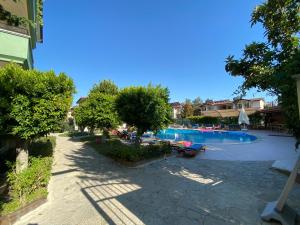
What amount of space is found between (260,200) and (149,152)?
7.05 m

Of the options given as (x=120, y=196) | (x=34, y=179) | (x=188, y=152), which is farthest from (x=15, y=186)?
(x=188, y=152)

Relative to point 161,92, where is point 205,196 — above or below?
below

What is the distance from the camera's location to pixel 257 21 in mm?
7168

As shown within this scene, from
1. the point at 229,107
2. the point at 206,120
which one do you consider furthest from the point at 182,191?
the point at 229,107

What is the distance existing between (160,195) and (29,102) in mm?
5066

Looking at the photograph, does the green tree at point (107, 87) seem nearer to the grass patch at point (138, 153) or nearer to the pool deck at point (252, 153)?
the grass patch at point (138, 153)

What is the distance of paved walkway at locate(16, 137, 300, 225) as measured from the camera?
16.9ft

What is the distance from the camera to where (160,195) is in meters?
6.61

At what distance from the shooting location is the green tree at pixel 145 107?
466 inches

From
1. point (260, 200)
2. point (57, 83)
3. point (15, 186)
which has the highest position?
point (57, 83)

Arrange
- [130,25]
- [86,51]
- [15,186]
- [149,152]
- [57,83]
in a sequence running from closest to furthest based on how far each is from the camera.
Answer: [15,186]
[57,83]
[149,152]
[130,25]
[86,51]

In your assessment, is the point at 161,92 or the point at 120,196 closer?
the point at 120,196

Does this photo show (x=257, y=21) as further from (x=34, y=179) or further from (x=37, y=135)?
(x=34, y=179)

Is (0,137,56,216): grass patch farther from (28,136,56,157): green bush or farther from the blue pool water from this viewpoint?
the blue pool water
